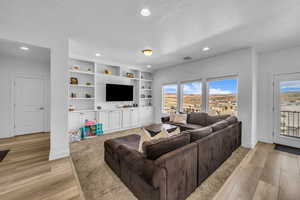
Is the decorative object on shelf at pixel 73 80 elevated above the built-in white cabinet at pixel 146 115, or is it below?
above

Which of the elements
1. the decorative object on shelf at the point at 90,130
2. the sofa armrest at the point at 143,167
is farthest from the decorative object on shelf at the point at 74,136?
the sofa armrest at the point at 143,167

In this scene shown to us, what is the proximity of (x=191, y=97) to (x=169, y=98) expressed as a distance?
3.74 ft

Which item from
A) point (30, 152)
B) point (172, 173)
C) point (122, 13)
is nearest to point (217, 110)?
point (172, 173)

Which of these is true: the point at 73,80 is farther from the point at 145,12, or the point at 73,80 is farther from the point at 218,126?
the point at 218,126

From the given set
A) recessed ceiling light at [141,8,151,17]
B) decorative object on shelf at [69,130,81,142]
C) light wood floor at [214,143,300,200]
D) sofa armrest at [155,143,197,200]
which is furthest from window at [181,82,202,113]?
decorative object on shelf at [69,130,81,142]

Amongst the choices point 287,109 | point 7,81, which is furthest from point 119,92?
point 287,109

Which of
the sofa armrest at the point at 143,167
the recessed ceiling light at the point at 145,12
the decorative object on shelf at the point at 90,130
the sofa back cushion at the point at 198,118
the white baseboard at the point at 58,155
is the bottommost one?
the white baseboard at the point at 58,155

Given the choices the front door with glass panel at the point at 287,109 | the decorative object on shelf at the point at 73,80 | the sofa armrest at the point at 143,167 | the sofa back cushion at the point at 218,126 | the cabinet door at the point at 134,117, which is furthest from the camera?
the cabinet door at the point at 134,117

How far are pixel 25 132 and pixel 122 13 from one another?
17.0 ft

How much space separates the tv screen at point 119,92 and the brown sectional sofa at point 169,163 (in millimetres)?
2937

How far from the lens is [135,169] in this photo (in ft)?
5.07

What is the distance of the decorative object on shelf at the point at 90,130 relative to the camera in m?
4.13

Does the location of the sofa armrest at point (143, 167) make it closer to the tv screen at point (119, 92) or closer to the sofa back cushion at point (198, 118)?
the sofa back cushion at point (198, 118)

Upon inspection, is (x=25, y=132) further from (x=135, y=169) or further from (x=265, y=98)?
(x=265, y=98)
